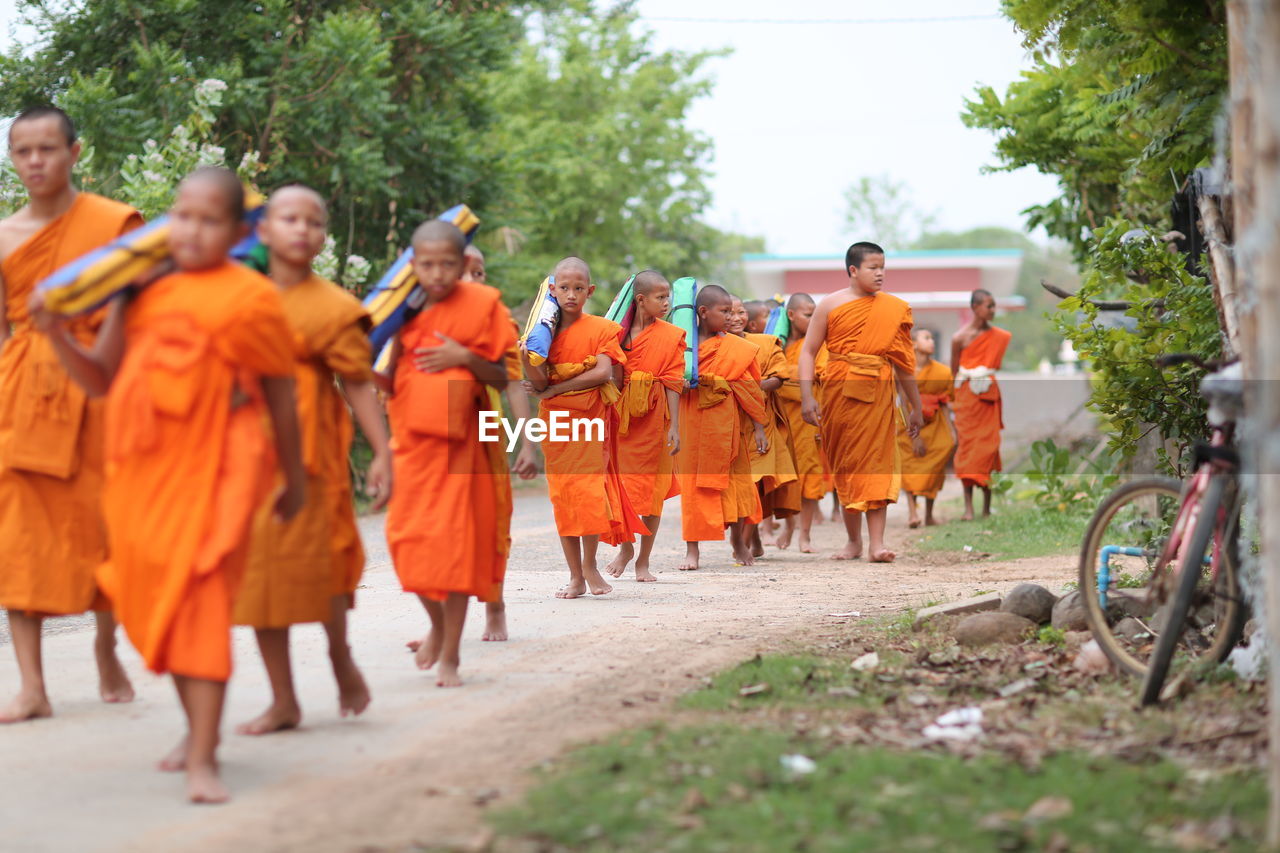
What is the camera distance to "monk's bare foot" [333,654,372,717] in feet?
17.3

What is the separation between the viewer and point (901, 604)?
8.44m

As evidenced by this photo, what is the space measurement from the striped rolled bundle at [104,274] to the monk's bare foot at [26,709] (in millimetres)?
1766

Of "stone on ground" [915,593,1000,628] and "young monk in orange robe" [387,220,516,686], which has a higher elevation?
"young monk in orange robe" [387,220,516,686]

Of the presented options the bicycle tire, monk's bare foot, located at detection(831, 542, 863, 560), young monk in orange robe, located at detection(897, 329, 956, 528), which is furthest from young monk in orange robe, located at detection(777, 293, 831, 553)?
the bicycle tire

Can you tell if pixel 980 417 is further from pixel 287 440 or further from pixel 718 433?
pixel 287 440

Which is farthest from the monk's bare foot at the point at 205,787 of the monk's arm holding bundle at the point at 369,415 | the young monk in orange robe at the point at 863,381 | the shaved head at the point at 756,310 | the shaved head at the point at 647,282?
the shaved head at the point at 756,310

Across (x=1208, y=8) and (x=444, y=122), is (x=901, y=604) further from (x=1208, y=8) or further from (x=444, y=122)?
(x=444, y=122)

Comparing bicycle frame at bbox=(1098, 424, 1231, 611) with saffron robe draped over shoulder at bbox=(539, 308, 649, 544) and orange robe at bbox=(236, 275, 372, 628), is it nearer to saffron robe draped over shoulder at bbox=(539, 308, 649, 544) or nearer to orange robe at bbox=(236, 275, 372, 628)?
orange robe at bbox=(236, 275, 372, 628)

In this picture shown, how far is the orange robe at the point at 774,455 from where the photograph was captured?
12.0 m

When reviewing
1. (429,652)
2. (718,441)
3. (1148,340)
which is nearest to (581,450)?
(718,441)

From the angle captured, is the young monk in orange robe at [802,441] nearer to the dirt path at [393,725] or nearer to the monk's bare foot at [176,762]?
the dirt path at [393,725]

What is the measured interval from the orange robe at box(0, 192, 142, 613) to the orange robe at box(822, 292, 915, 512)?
6.58 meters

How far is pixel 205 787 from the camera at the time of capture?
4270 mm

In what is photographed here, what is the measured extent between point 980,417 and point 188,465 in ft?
41.2
